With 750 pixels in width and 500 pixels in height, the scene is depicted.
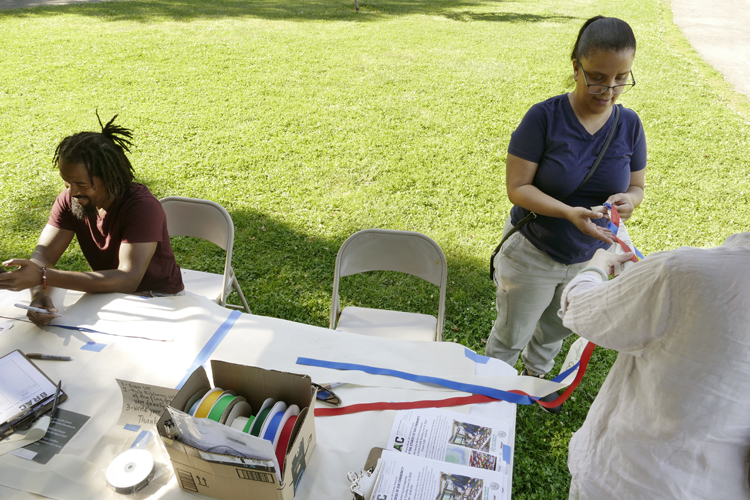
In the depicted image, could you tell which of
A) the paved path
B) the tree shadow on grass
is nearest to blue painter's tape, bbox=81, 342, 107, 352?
the paved path

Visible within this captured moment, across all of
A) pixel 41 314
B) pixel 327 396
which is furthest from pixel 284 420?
pixel 41 314

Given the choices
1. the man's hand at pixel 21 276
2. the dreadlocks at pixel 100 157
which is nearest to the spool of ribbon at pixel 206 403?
the man's hand at pixel 21 276

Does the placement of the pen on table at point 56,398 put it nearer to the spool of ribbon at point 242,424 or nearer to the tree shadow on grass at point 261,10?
the spool of ribbon at point 242,424

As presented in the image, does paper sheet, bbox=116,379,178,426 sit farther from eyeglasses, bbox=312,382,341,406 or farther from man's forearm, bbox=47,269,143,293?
man's forearm, bbox=47,269,143,293

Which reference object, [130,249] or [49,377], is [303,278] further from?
[49,377]

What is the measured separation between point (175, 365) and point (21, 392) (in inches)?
18.7

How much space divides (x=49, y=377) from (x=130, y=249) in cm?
70

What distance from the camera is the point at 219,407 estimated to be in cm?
130

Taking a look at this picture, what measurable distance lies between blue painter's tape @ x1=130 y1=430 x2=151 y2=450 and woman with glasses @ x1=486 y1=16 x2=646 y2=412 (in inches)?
64.0

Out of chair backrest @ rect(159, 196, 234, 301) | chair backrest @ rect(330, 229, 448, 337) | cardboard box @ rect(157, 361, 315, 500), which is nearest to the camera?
cardboard box @ rect(157, 361, 315, 500)

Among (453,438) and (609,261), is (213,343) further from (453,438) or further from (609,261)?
(609,261)

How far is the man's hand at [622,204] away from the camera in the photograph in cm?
185

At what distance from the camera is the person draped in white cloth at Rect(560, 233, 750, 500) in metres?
0.88

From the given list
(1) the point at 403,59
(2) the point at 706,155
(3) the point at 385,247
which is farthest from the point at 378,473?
(1) the point at 403,59
